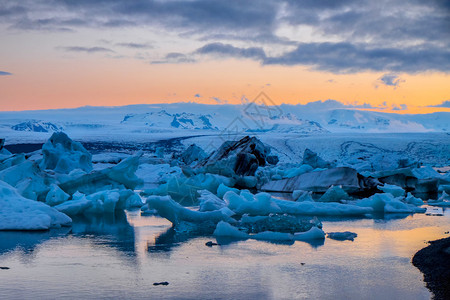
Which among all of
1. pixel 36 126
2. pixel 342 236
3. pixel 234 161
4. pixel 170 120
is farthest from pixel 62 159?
pixel 170 120

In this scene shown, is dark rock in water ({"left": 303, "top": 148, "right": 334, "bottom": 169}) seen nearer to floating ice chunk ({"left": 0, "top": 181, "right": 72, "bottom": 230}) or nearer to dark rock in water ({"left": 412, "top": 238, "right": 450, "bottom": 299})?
floating ice chunk ({"left": 0, "top": 181, "right": 72, "bottom": 230})

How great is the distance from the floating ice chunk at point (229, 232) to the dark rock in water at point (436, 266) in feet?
7.21

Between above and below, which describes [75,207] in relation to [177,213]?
below

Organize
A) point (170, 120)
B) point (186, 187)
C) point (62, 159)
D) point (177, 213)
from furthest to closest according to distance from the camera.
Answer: point (170, 120)
point (62, 159)
point (186, 187)
point (177, 213)

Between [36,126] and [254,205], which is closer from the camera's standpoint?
[254,205]

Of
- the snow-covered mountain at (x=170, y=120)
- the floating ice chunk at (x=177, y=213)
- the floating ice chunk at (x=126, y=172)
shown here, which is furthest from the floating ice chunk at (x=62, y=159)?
the snow-covered mountain at (x=170, y=120)

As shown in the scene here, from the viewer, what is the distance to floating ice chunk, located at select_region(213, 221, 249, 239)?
283 inches

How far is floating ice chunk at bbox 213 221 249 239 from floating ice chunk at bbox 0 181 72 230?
2437mm

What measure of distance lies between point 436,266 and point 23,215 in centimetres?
545

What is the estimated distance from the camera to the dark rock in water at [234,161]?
57.1 ft

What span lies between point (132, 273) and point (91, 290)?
2.18 feet

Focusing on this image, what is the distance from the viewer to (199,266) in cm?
550

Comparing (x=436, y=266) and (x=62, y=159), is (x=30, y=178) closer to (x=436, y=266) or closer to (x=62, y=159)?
(x=62, y=159)

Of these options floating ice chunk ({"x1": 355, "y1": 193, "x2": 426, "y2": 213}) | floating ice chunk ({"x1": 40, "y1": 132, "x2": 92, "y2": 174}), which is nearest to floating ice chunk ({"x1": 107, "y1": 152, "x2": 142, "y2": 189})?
floating ice chunk ({"x1": 40, "y1": 132, "x2": 92, "y2": 174})
